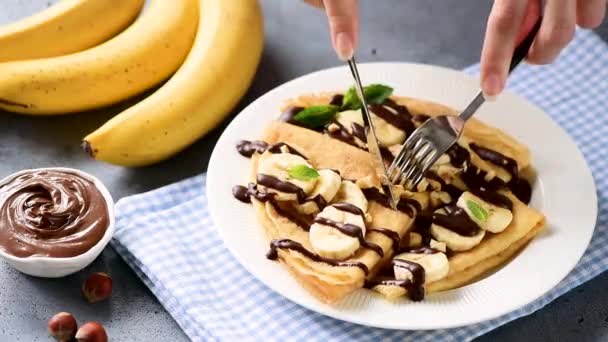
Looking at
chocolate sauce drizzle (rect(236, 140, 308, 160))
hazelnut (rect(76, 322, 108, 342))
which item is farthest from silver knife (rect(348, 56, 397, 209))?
hazelnut (rect(76, 322, 108, 342))

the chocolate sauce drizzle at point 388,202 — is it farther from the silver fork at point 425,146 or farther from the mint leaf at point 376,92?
the mint leaf at point 376,92

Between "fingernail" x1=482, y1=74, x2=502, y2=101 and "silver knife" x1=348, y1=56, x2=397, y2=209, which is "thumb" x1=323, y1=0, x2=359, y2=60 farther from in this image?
"fingernail" x1=482, y1=74, x2=502, y2=101

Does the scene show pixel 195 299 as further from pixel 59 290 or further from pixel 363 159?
pixel 363 159

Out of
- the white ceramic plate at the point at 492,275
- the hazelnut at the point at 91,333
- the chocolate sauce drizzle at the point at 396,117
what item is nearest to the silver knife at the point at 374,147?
the chocolate sauce drizzle at the point at 396,117

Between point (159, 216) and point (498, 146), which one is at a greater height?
point (498, 146)

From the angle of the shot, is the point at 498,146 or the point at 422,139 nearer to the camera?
the point at 422,139

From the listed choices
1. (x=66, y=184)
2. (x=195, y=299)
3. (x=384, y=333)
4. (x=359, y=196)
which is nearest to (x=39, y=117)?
(x=66, y=184)
